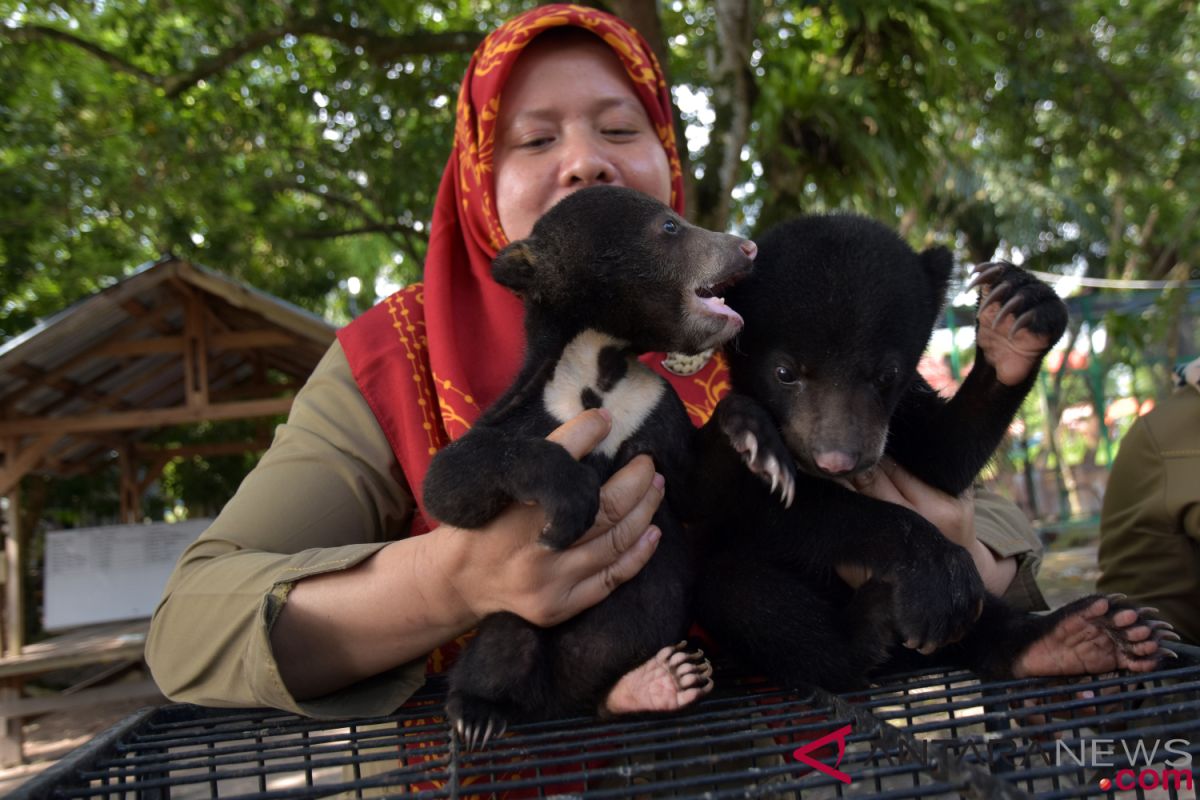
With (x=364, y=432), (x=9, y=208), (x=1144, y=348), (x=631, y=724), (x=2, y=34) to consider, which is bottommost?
(x=631, y=724)

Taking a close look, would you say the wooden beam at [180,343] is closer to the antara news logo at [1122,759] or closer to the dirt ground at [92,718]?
the dirt ground at [92,718]

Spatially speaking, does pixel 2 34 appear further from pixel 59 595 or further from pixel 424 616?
pixel 424 616

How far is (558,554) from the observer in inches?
59.2

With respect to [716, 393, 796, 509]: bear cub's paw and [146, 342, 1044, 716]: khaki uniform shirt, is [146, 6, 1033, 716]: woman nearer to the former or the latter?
[146, 342, 1044, 716]: khaki uniform shirt

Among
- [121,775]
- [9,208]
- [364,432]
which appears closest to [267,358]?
[9,208]

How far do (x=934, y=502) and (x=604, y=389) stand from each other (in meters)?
0.80

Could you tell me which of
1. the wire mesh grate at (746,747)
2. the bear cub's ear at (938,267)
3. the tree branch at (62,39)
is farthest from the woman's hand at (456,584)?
the tree branch at (62,39)

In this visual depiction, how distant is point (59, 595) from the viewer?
7.49 metres

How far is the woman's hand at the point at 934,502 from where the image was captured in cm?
192

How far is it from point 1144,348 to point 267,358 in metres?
9.80

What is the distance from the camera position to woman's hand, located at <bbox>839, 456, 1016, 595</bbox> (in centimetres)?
192

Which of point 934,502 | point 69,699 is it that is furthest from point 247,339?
point 934,502

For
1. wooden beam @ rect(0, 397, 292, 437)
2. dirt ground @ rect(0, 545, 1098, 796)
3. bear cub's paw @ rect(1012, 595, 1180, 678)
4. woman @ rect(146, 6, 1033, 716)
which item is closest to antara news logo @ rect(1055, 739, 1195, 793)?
bear cub's paw @ rect(1012, 595, 1180, 678)

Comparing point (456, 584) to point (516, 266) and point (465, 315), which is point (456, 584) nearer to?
point (516, 266)
